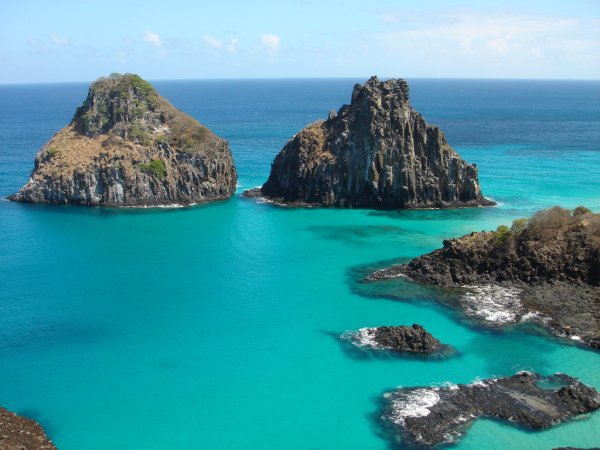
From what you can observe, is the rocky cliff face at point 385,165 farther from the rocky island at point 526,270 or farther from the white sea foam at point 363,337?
the white sea foam at point 363,337

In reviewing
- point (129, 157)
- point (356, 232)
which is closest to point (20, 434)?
point (356, 232)

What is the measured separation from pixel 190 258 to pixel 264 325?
22334 mm

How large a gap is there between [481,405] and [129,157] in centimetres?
7789

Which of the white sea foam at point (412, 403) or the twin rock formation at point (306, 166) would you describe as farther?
the twin rock formation at point (306, 166)

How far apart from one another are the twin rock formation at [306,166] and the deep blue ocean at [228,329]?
14.5 feet

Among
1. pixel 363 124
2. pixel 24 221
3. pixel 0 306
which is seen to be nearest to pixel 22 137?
pixel 24 221

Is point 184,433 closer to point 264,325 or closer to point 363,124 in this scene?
point 264,325

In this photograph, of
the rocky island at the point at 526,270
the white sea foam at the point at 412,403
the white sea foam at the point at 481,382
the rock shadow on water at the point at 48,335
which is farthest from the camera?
the rocky island at the point at 526,270

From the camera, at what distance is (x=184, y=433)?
127 feet

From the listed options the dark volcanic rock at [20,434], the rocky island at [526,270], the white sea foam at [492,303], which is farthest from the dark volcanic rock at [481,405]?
the dark volcanic rock at [20,434]

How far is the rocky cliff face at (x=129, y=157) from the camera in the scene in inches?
3905

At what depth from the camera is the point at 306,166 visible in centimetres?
10194

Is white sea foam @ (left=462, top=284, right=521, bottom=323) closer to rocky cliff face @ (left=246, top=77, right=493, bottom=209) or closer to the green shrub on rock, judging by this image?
rocky cliff face @ (left=246, top=77, right=493, bottom=209)

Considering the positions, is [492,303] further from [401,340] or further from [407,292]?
[401,340]
